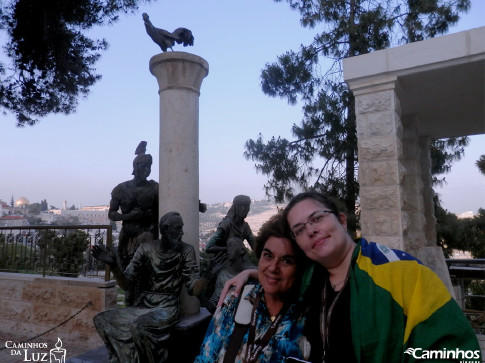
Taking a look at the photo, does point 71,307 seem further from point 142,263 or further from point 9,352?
point 142,263

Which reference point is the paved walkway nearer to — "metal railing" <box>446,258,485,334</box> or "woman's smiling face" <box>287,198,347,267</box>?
"woman's smiling face" <box>287,198,347,267</box>

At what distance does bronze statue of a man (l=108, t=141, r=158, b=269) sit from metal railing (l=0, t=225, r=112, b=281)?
84.8 inches

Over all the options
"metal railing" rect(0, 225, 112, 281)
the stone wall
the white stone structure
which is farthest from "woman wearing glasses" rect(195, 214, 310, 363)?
"metal railing" rect(0, 225, 112, 281)

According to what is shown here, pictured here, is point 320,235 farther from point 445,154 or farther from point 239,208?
point 445,154

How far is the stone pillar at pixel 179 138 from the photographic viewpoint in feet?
13.1

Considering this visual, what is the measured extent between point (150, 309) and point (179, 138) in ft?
6.41

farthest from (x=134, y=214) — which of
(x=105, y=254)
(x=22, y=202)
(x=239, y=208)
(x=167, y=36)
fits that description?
(x=22, y=202)

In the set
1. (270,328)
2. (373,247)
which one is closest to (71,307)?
(270,328)

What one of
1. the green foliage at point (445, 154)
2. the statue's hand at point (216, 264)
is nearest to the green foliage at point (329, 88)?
the green foliage at point (445, 154)

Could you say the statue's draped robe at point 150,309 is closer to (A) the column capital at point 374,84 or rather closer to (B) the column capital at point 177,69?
(B) the column capital at point 177,69

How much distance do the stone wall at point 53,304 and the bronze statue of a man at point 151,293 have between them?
2.72 meters

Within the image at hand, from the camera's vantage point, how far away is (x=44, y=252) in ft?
20.5

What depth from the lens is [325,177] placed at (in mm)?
9898

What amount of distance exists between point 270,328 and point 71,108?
1112cm
